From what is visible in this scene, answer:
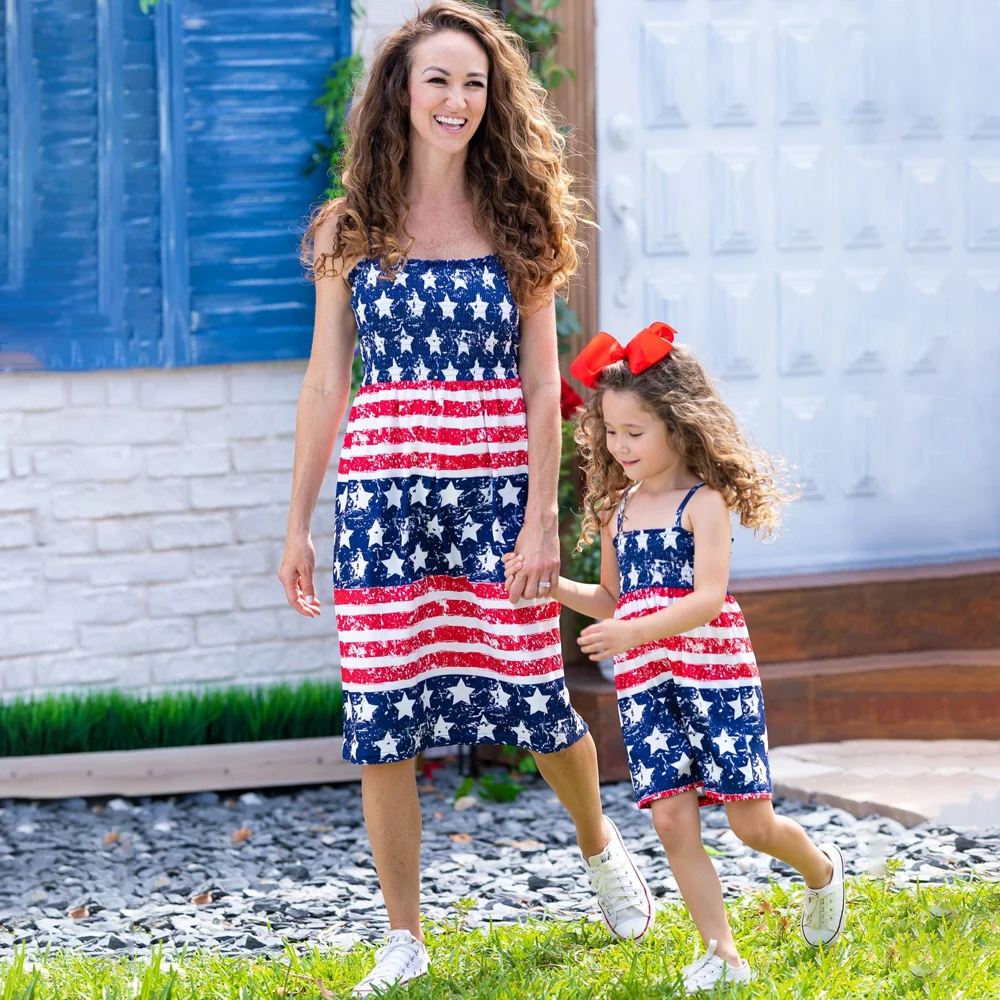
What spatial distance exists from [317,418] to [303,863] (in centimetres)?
145

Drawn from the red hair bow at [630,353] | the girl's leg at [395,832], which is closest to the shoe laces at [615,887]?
the girl's leg at [395,832]

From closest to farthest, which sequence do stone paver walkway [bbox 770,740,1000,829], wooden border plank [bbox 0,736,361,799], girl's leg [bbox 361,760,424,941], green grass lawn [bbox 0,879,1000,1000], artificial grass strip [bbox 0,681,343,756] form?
green grass lawn [bbox 0,879,1000,1000] → girl's leg [bbox 361,760,424,941] → stone paver walkway [bbox 770,740,1000,829] → wooden border plank [bbox 0,736,361,799] → artificial grass strip [bbox 0,681,343,756]

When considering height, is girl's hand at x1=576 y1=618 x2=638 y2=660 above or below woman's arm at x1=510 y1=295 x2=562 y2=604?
below

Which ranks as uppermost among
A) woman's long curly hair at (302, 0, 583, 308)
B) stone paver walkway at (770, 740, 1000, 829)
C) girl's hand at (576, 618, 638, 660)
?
woman's long curly hair at (302, 0, 583, 308)

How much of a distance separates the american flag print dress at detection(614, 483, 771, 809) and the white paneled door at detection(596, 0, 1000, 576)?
2.08m

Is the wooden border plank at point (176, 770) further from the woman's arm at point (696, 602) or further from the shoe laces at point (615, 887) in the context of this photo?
the woman's arm at point (696, 602)

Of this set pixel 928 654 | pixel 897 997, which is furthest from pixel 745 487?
pixel 928 654

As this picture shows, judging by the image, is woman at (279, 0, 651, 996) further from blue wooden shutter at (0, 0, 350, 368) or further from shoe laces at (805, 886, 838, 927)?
blue wooden shutter at (0, 0, 350, 368)

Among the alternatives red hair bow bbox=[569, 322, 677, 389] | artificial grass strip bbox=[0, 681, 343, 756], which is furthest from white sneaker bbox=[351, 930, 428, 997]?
artificial grass strip bbox=[0, 681, 343, 756]

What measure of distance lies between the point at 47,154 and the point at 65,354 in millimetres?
606

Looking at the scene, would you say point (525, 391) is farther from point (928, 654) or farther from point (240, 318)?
point (928, 654)

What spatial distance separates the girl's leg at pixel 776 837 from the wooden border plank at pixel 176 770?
189cm

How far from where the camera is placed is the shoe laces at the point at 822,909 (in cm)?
277

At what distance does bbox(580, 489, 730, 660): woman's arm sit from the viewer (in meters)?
2.47
